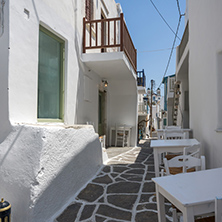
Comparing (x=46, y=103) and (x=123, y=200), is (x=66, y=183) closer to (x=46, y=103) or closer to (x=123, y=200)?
(x=123, y=200)

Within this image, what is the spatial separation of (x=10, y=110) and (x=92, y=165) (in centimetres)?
209

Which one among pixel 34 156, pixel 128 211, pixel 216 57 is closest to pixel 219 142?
pixel 216 57

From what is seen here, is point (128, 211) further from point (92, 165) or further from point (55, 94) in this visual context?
point (55, 94)

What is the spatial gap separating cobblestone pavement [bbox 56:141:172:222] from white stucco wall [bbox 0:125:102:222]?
0.30 metres

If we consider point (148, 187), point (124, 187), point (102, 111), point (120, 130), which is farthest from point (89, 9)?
point (148, 187)

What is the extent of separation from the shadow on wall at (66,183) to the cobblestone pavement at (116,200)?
0.13m

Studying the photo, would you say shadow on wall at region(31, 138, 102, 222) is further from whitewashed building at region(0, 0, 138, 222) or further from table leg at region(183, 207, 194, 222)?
table leg at region(183, 207, 194, 222)

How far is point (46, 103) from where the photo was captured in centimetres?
452

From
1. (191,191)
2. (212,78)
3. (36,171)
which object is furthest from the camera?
(212,78)

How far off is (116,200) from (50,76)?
9.69 feet

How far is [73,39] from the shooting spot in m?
5.58

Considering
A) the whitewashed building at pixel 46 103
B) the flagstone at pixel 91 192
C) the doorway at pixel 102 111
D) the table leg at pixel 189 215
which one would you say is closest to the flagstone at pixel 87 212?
the flagstone at pixel 91 192

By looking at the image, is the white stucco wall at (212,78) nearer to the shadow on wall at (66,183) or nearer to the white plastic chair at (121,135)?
the shadow on wall at (66,183)

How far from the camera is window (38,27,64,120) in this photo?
4.36 m
